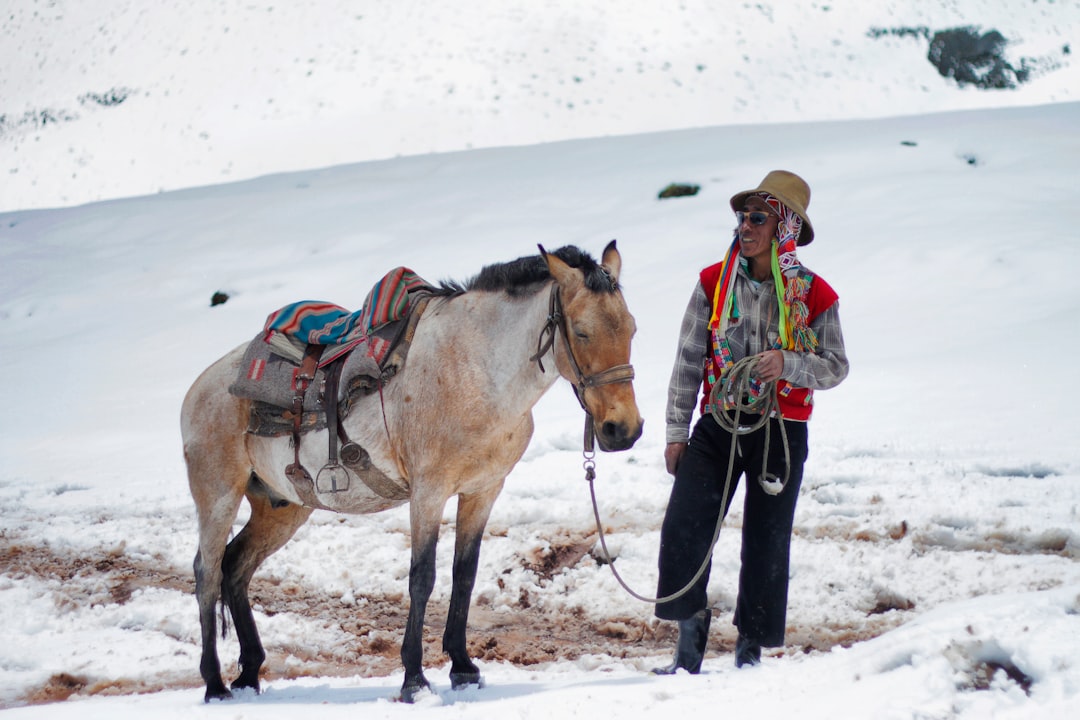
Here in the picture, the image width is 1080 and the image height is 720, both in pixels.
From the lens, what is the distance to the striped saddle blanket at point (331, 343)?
14.7ft

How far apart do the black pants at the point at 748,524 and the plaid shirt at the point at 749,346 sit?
0.15 m

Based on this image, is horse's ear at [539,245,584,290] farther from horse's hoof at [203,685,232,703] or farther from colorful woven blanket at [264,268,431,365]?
horse's hoof at [203,685,232,703]

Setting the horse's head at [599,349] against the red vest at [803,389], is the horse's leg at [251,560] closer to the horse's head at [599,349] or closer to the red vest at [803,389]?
the horse's head at [599,349]

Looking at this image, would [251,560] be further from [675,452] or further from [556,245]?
[556,245]

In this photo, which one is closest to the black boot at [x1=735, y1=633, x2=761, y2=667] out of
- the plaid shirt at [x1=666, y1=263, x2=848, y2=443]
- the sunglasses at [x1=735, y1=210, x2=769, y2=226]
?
the plaid shirt at [x1=666, y1=263, x2=848, y2=443]

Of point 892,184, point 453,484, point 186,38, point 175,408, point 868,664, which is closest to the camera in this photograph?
point 868,664

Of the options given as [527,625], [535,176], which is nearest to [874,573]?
[527,625]

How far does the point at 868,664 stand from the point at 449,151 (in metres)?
20.1

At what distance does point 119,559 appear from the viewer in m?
6.57

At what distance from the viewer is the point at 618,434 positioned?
381 cm

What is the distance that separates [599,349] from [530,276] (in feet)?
1.93

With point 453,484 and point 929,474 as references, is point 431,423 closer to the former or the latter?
point 453,484

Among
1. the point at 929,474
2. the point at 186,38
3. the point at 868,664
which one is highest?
the point at 186,38

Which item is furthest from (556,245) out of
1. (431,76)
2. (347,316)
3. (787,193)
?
(431,76)
